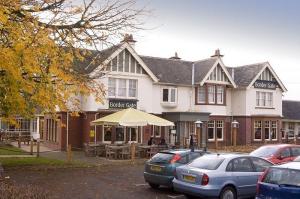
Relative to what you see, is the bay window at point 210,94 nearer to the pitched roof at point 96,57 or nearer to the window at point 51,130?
the window at point 51,130

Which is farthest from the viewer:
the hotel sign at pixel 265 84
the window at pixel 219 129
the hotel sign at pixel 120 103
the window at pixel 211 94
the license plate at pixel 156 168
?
the hotel sign at pixel 265 84

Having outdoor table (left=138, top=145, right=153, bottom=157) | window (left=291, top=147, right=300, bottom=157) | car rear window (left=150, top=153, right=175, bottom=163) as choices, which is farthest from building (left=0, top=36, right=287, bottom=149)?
car rear window (left=150, top=153, right=175, bottom=163)

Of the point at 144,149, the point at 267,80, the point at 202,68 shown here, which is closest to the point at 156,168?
the point at 144,149

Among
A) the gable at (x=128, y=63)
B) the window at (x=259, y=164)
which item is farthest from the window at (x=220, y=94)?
the window at (x=259, y=164)

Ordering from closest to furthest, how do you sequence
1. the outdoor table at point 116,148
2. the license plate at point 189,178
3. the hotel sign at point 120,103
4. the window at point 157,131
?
the license plate at point 189,178 → the outdoor table at point 116,148 → the hotel sign at point 120,103 → the window at point 157,131

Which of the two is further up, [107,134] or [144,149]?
[107,134]

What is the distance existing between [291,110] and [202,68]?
56.3ft

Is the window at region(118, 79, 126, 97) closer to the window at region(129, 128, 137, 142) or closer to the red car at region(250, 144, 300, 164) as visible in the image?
the window at region(129, 128, 137, 142)

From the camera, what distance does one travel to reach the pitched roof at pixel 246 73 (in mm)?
42053

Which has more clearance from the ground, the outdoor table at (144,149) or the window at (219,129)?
the window at (219,129)

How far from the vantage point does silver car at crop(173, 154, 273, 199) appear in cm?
1268

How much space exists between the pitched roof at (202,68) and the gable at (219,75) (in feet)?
1.19

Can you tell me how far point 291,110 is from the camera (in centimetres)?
5228

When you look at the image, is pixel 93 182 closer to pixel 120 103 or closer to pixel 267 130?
pixel 120 103
